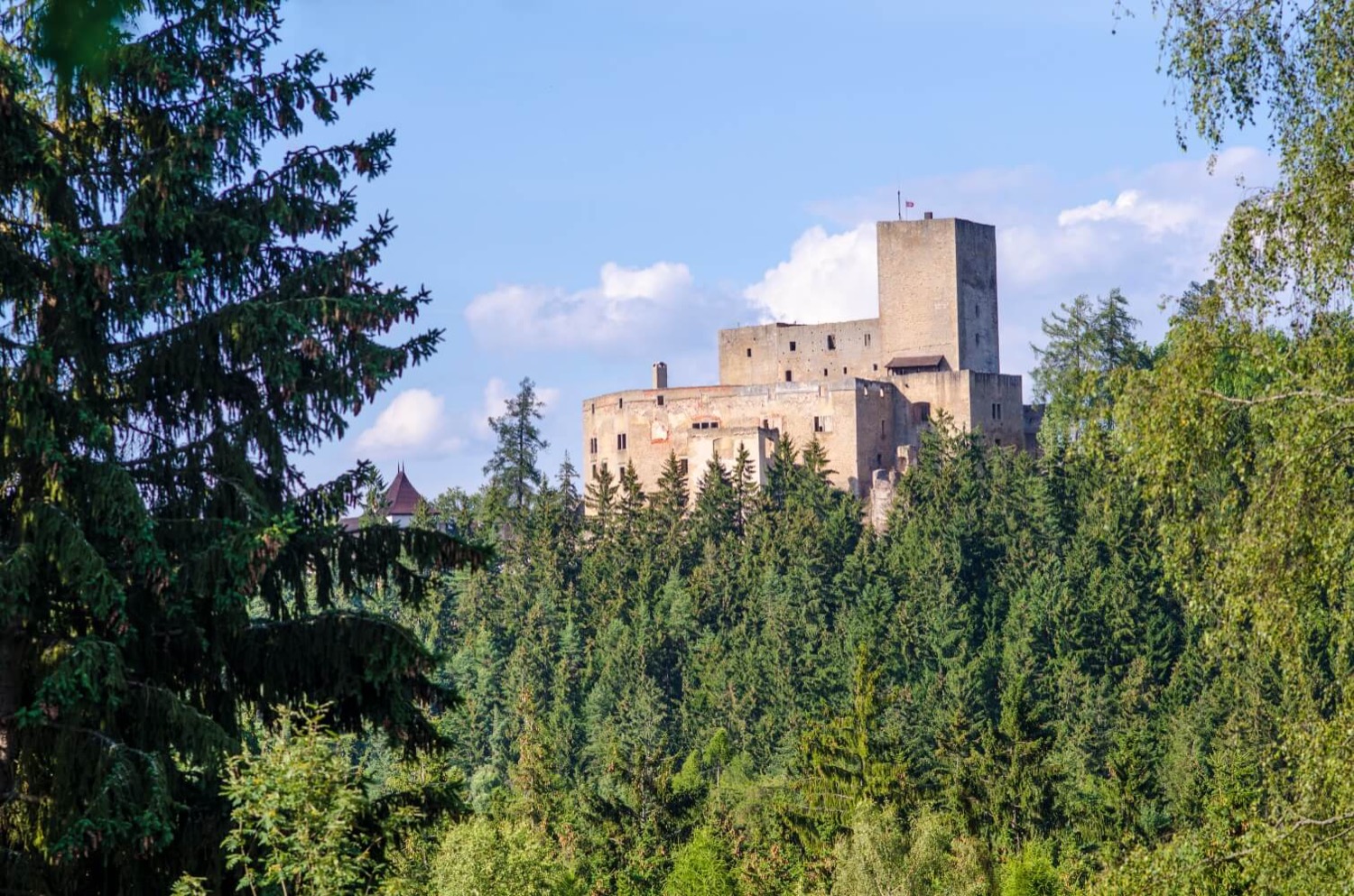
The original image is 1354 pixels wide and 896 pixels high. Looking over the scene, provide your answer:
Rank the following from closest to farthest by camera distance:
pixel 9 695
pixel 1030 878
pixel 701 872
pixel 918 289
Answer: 1. pixel 9 695
2. pixel 1030 878
3. pixel 701 872
4. pixel 918 289

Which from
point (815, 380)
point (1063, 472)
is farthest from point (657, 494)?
point (1063, 472)

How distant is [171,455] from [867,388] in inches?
2529

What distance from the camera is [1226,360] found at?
1341 cm

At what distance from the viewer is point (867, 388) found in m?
77.4

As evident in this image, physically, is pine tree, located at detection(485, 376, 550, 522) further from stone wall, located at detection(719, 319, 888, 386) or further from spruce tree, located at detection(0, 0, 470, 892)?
spruce tree, located at detection(0, 0, 470, 892)

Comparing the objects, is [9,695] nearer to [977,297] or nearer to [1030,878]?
[1030,878]

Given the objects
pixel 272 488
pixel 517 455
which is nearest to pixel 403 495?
pixel 517 455

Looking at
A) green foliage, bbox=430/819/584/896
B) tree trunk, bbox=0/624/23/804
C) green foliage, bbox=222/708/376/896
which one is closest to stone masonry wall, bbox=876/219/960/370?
green foliage, bbox=430/819/584/896

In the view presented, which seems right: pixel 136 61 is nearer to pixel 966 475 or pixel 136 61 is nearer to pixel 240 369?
pixel 240 369

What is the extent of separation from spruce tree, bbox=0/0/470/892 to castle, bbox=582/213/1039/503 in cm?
6220

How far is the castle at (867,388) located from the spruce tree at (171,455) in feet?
204

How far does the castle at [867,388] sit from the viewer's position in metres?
77.1

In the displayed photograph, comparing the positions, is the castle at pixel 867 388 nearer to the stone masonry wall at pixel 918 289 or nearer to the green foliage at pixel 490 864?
the stone masonry wall at pixel 918 289

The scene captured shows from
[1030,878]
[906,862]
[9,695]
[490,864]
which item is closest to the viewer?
[9,695]
